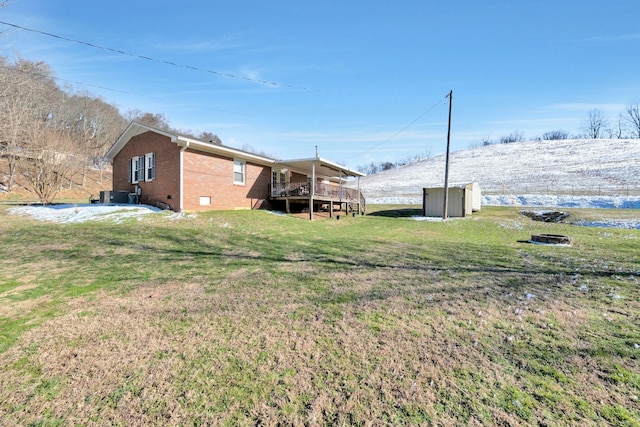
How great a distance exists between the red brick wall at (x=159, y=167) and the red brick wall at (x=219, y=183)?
0.54m

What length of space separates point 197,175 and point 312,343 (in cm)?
1370

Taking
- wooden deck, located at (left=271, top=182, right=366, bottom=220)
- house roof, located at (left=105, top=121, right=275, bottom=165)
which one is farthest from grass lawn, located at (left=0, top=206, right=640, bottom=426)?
wooden deck, located at (left=271, top=182, right=366, bottom=220)

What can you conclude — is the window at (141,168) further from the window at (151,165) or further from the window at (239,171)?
the window at (239,171)

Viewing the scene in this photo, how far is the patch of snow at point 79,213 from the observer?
12.0 m

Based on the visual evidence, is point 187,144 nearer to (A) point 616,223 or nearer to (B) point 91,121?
(A) point 616,223

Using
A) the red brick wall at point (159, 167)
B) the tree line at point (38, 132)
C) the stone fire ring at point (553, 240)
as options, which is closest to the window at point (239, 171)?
the tree line at point (38, 132)

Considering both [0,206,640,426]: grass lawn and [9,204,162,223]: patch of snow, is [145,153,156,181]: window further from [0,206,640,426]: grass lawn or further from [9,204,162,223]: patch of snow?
[0,206,640,426]: grass lawn

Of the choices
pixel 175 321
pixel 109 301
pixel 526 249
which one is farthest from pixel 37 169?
pixel 526 249

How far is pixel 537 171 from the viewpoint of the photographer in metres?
41.9

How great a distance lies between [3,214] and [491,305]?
60.5ft

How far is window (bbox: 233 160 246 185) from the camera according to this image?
665 inches

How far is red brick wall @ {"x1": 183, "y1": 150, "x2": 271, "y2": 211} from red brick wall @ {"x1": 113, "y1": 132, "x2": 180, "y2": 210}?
1.78 ft

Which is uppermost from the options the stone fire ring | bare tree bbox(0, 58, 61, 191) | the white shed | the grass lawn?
bare tree bbox(0, 58, 61, 191)

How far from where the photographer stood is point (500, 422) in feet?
6.82
